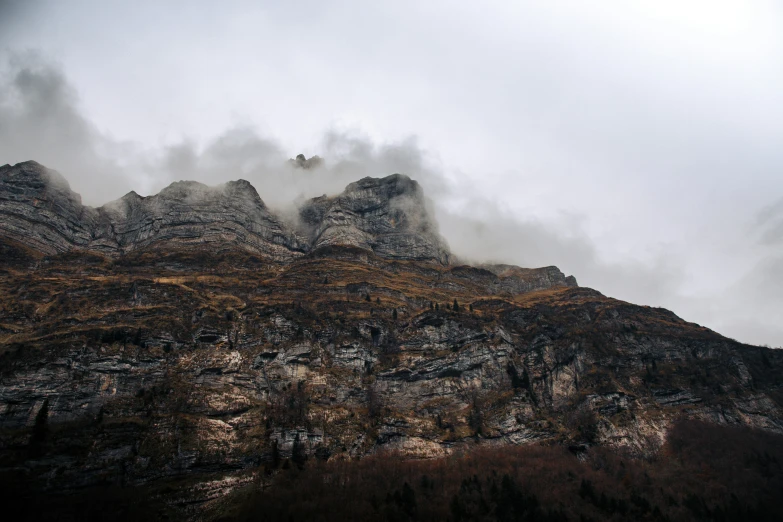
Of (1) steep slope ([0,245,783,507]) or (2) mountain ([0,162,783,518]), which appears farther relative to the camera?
(1) steep slope ([0,245,783,507])

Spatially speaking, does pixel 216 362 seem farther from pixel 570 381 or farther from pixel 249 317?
pixel 570 381

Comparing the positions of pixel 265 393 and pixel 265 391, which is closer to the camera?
pixel 265 393

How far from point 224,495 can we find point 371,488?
121 ft

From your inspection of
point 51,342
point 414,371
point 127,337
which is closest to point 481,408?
point 414,371

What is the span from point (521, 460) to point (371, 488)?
47.0 metres

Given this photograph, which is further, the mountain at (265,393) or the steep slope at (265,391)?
the steep slope at (265,391)

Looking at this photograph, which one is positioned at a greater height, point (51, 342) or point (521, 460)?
point (51, 342)

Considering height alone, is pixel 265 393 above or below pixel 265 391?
below

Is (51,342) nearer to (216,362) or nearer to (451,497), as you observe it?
(216,362)

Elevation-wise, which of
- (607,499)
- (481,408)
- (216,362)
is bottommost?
(607,499)

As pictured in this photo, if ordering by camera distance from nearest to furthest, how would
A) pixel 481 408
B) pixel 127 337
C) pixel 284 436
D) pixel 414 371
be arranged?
1. pixel 284 436
2. pixel 127 337
3. pixel 481 408
4. pixel 414 371

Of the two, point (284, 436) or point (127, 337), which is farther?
point (127, 337)

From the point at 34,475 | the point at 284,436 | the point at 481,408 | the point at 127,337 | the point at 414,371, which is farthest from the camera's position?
the point at 414,371

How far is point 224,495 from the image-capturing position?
128m
